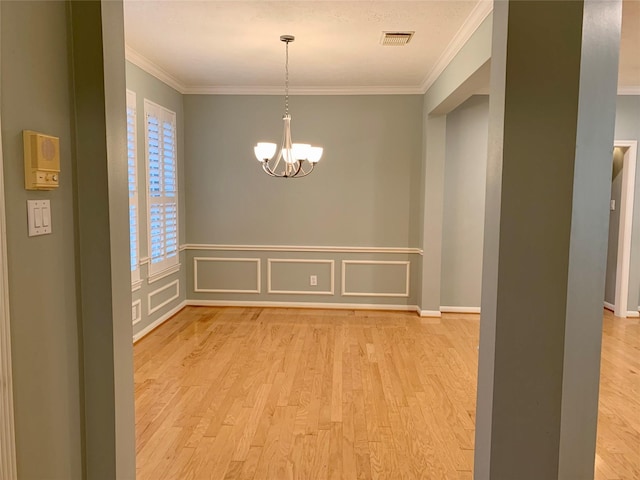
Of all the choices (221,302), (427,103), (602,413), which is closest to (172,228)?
(221,302)

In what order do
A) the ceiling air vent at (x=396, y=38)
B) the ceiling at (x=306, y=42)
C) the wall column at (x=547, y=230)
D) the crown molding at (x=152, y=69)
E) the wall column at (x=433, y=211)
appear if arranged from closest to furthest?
the wall column at (x=547, y=230)
the ceiling at (x=306, y=42)
the ceiling air vent at (x=396, y=38)
the crown molding at (x=152, y=69)
the wall column at (x=433, y=211)

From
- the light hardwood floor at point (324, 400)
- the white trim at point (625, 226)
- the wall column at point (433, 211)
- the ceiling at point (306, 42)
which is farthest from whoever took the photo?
the white trim at point (625, 226)

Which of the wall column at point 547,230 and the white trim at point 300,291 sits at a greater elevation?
the wall column at point 547,230

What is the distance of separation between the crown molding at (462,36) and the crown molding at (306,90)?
477mm

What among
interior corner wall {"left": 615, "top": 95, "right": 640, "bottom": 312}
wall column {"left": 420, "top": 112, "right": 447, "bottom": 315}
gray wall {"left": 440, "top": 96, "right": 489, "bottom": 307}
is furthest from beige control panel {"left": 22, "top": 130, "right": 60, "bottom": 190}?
interior corner wall {"left": 615, "top": 95, "right": 640, "bottom": 312}

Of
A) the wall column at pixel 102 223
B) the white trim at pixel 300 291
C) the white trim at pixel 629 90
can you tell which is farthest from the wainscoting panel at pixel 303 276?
the wall column at pixel 102 223

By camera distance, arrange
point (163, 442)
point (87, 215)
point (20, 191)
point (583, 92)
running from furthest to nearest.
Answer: point (163, 442)
point (87, 215)
point (583, 92)
point (20, 191)

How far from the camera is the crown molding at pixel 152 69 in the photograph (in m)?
4.15

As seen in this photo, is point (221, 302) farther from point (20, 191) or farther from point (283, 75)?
point (20, 191)

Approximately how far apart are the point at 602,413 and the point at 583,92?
96.9 inches

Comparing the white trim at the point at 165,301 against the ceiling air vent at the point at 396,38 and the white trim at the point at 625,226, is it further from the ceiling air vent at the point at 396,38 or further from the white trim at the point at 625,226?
the white trim at the point at 625,226

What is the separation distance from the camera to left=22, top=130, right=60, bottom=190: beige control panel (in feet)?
4.44

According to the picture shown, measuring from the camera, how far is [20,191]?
52.6 inches

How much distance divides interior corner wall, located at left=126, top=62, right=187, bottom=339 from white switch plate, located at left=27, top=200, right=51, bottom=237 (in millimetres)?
3018
